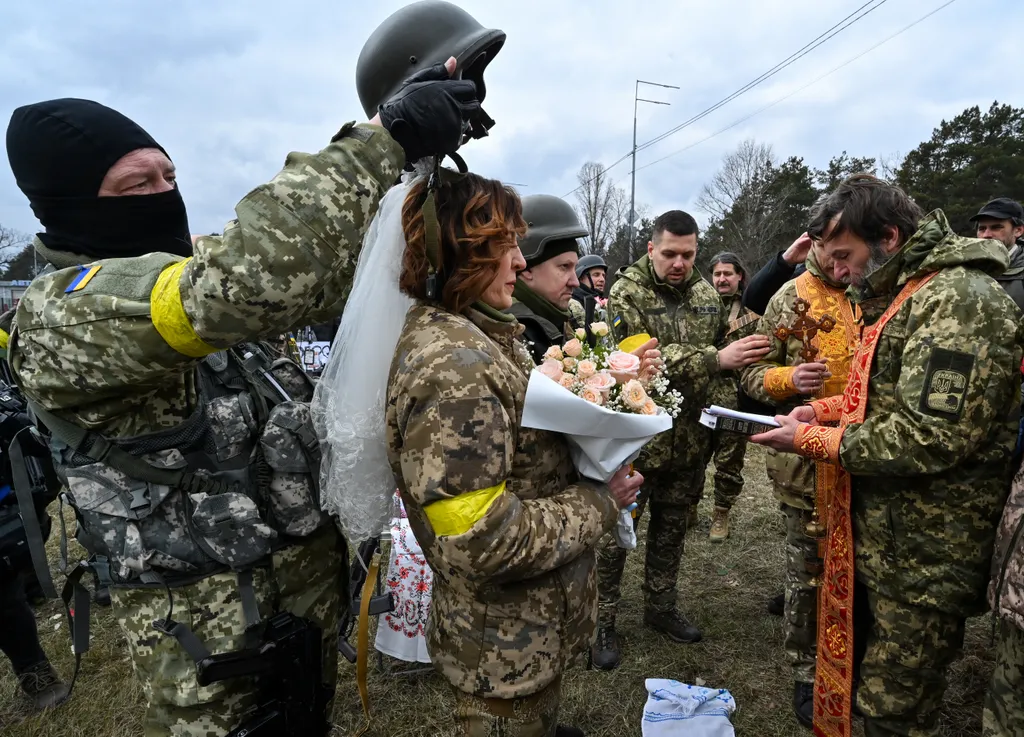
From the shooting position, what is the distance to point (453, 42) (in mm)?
1719

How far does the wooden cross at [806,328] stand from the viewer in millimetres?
3220

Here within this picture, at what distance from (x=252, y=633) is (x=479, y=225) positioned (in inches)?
57.3

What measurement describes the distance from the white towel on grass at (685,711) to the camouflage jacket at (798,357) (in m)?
1.17

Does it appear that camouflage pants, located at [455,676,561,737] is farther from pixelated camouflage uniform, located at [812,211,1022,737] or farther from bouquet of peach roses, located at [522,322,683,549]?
pixelated camouflage uniform, located at [812,211,1022,737]

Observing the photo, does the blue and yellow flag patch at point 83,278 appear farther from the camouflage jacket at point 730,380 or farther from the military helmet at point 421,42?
the camouflage jacket at point 730,380

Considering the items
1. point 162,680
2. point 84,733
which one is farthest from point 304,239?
point 84,733

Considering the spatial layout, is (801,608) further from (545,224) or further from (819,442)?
(545,224)

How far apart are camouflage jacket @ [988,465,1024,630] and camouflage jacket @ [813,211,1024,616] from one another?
14cm

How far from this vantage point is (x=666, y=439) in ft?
12.4

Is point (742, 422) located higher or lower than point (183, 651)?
higher

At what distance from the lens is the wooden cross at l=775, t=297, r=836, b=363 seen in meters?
3.22

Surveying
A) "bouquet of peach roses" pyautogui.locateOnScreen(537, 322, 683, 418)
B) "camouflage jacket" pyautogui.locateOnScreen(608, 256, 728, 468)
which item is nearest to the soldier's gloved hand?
"bouquet of peach roses" pyautogui.locateOnScreen(537, 322, 683, 418)

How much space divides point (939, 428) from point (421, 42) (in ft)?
7.25

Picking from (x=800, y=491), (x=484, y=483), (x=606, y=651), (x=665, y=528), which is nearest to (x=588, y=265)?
(x=665, y=528)
